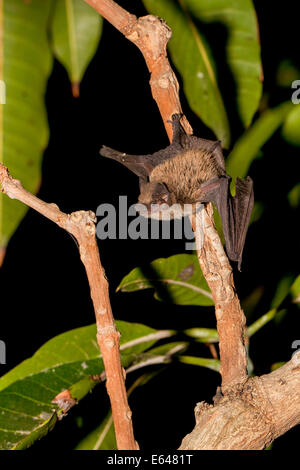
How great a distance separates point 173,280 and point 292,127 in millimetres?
653

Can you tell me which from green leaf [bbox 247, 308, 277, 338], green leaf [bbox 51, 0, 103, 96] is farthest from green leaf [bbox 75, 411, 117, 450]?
green leaf [bbox 51, 0, 103, 96]

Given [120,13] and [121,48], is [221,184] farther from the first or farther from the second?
[121,48]

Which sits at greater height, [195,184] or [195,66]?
[195,66]

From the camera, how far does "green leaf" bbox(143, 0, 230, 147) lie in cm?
188

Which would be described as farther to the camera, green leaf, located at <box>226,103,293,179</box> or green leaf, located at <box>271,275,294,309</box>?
green leaf, located at <box>271,275,294,309</box>

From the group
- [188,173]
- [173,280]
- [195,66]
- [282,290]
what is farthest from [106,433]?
[195,66]

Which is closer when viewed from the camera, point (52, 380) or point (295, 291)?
point (52, 380)

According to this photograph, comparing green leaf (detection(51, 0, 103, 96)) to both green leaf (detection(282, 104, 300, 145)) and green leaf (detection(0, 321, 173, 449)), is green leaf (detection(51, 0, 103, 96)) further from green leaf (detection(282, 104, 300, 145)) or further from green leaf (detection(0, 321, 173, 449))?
green leaf (detection(0, 321, 173, 449))

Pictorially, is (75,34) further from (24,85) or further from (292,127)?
(292,127)

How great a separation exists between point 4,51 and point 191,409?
1.71m

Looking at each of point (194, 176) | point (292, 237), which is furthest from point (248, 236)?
point (194, 176)

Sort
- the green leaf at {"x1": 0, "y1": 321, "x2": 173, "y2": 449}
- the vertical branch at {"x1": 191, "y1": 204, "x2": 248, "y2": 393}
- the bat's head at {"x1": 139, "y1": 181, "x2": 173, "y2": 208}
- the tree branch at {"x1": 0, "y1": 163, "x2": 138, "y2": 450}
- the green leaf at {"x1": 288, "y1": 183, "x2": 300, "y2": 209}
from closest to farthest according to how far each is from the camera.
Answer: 1. the tree branch at {"x1": 0, "y1": 163, "x2": 138, "y2": 450}
2. the vertical branch at {"x1": 191, "y1": 204, "x2": 248, "y2": 393}
3. the green leaf at {"x1": 0, "y1": 321, "x2": 173, "y2": 449}
4. the bat's head at {"x1": 139, "y1": 181, "x2": 173, "y2": 208}
5. the green leaf at {"x1": 288, "y1": 183, "x2": 300, "y2": 209}

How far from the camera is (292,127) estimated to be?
5.64 ft

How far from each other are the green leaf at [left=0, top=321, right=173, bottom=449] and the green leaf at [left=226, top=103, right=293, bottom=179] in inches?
25.2
